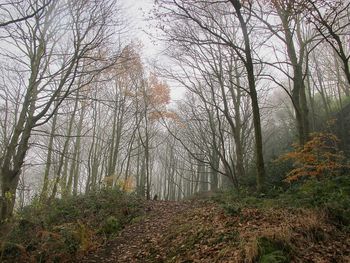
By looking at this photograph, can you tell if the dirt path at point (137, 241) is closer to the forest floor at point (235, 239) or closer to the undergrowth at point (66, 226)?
the forest floor at point (235, 239)

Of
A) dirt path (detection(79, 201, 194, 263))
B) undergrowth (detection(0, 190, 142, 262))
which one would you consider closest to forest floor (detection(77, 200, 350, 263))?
dirt path (detection(79, 201, 194, 263))

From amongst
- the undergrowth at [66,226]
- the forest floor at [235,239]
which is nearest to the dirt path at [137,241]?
the forest floor at [235,239]

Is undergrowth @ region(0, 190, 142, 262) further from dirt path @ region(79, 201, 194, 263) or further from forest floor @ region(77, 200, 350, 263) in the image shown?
forest floor @ region(77, 200, 350, 263)

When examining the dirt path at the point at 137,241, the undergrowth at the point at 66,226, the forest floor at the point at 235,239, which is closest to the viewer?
the forest floor at the point at 235,239

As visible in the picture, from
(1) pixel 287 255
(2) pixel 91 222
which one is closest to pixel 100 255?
(2) pixel 91 222

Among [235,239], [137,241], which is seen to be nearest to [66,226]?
[137,241]

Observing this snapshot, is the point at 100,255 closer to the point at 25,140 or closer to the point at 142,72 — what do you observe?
the point at 25,140

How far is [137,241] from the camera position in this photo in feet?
26.3

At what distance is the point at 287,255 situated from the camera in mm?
4723

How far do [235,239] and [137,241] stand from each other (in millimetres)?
3361

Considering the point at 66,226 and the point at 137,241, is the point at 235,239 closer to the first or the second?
the point at 137,241

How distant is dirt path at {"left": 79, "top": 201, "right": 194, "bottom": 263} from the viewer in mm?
7069

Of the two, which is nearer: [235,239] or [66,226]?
[235,239]

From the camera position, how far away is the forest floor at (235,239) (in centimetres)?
487
